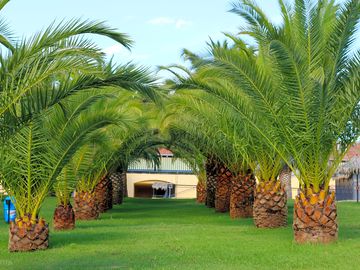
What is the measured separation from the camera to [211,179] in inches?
1027

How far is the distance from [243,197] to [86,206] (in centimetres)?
530

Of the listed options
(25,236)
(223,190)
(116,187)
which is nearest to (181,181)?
(116,187)

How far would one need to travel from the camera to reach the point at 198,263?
→ 10156 mm

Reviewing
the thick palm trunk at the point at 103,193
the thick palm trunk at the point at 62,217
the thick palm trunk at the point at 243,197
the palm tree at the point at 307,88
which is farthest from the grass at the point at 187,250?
the thick palm trunk at the point at 103,193

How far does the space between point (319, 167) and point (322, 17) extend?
119 inches

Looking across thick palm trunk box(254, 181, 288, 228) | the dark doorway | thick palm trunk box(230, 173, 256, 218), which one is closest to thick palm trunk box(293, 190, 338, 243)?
thick palm trunk box(254, 181, 288, 228)

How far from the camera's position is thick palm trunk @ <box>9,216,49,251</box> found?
39.5ft

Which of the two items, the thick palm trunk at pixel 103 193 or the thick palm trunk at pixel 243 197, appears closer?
the thick palm trunk at pixel 243 197

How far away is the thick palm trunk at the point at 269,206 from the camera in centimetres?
1590

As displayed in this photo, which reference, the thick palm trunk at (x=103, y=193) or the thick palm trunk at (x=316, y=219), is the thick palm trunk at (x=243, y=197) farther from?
the thick palm trunk at (x=316, y=219)

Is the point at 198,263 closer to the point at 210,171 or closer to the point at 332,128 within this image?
the point at 332,128

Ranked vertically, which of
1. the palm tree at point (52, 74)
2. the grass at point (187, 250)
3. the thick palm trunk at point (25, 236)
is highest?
the palm tree at point (52, 74)

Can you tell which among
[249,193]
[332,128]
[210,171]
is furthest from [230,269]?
[210,171]

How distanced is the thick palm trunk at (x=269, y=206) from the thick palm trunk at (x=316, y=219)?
3.34 meters
